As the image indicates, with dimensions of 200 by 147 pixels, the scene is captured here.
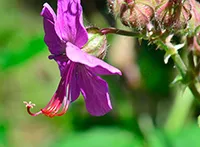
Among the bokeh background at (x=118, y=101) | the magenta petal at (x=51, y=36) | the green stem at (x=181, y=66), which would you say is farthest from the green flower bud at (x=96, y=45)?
the bokeh background at (x=118, y=101)

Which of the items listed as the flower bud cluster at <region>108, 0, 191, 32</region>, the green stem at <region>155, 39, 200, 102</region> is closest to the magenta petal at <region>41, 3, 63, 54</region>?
the flower bud cluster at <region>108, 0, 191, 32</region>

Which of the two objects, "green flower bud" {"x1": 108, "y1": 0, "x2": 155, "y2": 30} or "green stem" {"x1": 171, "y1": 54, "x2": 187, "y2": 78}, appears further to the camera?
"green stem" {"x1": 171, "y1": 54, "x2": 187, "y2": 78}

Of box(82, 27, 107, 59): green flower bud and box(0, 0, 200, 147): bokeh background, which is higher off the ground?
box(82, 27, 107, 59): green flower bud

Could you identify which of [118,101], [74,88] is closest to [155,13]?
[74,88]

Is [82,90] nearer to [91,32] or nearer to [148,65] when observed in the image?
[91,32]

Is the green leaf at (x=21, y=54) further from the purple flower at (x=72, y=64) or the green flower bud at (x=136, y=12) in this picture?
the green flower bud at (x=136, y=12)

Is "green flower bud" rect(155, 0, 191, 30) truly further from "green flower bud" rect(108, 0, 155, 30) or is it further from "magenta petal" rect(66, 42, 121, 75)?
"magenta petal" rect(66, 42, 121, 75)
